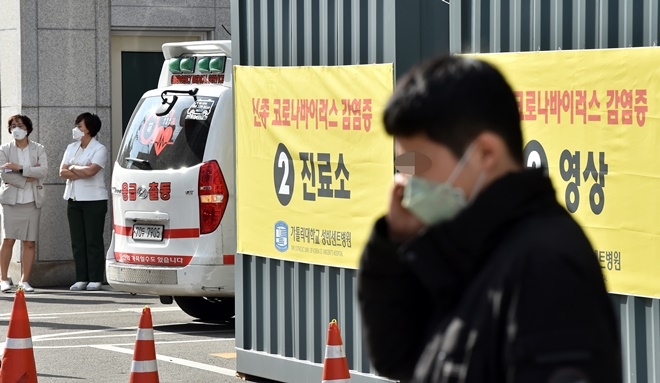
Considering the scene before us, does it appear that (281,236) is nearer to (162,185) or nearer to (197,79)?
(162,185)

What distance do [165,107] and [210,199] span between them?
3.74ft

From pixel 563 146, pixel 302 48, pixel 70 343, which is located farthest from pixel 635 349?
pixel 70 343

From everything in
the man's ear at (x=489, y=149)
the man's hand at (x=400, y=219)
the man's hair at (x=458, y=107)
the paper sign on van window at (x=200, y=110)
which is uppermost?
the paper sign on van window at (x=200, y=110)

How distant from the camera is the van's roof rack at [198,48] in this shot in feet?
40.8

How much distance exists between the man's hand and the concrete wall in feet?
47.1

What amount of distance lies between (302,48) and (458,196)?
6531 mm

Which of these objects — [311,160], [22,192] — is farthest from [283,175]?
[22,192]

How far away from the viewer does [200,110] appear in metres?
12.1

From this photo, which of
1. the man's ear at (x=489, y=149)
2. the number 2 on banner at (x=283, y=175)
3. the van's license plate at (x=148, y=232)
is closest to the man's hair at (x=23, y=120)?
the van's license plate at (x=148, y=232)

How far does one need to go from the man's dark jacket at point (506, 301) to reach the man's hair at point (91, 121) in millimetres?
13670

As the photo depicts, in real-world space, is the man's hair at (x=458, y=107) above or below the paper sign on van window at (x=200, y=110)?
below

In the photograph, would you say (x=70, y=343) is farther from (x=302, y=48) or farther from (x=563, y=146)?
(x=563, y=146)

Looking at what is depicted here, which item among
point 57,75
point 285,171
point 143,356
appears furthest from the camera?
point 57,75

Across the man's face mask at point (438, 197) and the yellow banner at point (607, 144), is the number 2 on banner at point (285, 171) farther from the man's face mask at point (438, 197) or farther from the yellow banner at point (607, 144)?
the man's face mask at point (438, 197)
